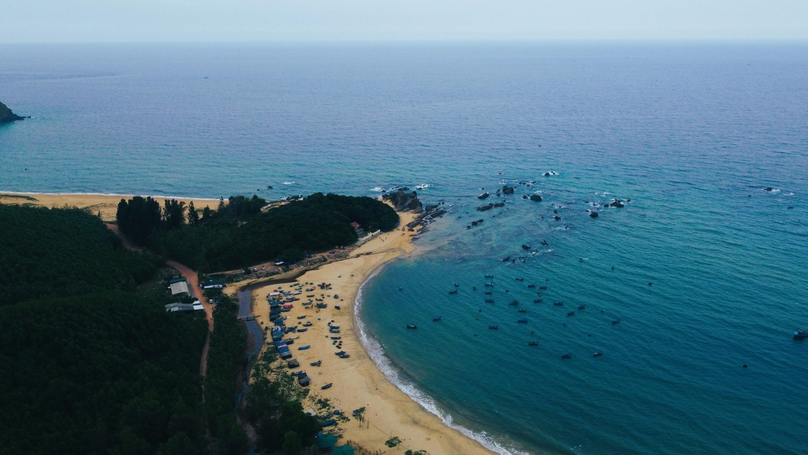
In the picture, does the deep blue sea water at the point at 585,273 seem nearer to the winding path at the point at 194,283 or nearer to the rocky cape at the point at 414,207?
the rocky cape at the point at 414,207

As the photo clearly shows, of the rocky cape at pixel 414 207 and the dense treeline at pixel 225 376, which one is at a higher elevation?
the rocky cape at pixel 414 207

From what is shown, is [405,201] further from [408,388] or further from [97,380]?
[97,380]

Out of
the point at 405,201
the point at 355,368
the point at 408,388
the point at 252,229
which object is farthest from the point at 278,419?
the point at 405,201

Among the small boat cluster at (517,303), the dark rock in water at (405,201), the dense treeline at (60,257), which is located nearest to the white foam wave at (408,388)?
the small boat cluster at (517,303)

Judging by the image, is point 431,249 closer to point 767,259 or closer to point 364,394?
point 364,394

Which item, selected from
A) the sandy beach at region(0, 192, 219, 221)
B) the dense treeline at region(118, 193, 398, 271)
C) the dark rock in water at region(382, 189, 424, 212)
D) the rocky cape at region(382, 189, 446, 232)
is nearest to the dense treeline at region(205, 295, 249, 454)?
the dense treeline at region(118, 193, 398, 271)

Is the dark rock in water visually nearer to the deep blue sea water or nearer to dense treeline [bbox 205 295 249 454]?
the deep blue sea water
